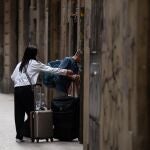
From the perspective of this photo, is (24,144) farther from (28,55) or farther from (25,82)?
(28,55)

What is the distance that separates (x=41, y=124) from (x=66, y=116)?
0.43 metres

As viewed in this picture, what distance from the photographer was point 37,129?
399 inches

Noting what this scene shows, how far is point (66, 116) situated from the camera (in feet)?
33.4

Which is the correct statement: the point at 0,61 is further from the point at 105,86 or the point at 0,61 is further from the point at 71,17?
the point at 105,86

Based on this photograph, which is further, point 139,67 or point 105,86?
point 105,86

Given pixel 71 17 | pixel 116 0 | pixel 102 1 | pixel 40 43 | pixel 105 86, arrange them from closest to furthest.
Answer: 1. pixel 116 0
2. pixel 105 86
3. pixel 102 1
4. pixel 71 17
5. pixel 40 43

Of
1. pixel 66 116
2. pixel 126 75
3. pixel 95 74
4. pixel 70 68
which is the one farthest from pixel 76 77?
pixel 126 75

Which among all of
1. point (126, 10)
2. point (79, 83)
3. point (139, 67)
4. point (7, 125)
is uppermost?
point (126, 10)

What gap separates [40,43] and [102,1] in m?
13.6

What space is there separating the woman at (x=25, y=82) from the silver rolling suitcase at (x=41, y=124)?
0.21m

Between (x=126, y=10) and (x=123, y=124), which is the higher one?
(x=126, y=10)

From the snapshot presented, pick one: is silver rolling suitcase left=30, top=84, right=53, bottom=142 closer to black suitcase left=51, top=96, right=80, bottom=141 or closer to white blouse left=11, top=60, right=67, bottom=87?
black suitcase left=51, top=96, right=80, bottom=141

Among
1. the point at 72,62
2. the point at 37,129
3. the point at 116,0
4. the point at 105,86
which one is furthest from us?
the point at 72,62

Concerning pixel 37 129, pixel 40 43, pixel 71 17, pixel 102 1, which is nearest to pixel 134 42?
pixel 102 1
